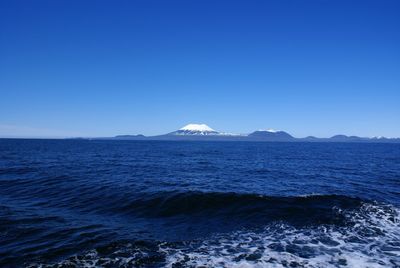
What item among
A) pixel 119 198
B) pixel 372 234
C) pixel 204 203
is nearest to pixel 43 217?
pixel 119 198

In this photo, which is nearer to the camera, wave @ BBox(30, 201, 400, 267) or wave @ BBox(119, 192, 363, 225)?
wave @ BBox(30, 201, 400, 267)

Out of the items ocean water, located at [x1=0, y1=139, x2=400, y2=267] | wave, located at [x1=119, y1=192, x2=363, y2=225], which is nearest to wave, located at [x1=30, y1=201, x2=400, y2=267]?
ocean water, located at [x1=0, y1=139, x2=400, y2=267]

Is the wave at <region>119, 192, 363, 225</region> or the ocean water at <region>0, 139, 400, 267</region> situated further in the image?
the wave at <region>119, 192, 363, 225</region>

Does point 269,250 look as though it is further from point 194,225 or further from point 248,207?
point 248,207

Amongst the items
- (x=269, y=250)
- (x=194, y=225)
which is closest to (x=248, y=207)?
(x=194, y=225)

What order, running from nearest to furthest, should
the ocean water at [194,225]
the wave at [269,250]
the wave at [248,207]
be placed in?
the wave at [269,250] → the ocean water at [194,225] → the wave at [248,207]

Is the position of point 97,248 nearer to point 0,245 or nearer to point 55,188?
point 0,245

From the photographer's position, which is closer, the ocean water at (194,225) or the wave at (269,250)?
the wave at (269,250)

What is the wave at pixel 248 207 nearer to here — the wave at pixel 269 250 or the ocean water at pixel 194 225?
the ocean water at pixel 194 225

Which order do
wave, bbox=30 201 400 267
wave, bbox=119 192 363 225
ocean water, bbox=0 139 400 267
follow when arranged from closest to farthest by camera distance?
wave, bbox=30 201 400 267 → ocean water, bbox=0 139 400 267 → wave, bbox=119 192 363 225

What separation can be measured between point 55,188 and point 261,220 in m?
21.0

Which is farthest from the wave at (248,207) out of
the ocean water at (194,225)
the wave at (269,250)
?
the wave at (269,250)

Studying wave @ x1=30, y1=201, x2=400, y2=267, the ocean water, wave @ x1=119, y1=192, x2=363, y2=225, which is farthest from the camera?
wave @ x1=119, y1=192, x2=363, y2=225

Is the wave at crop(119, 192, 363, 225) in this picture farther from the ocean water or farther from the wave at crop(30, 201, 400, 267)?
the wave at crop(30, 201, 400, 267)
